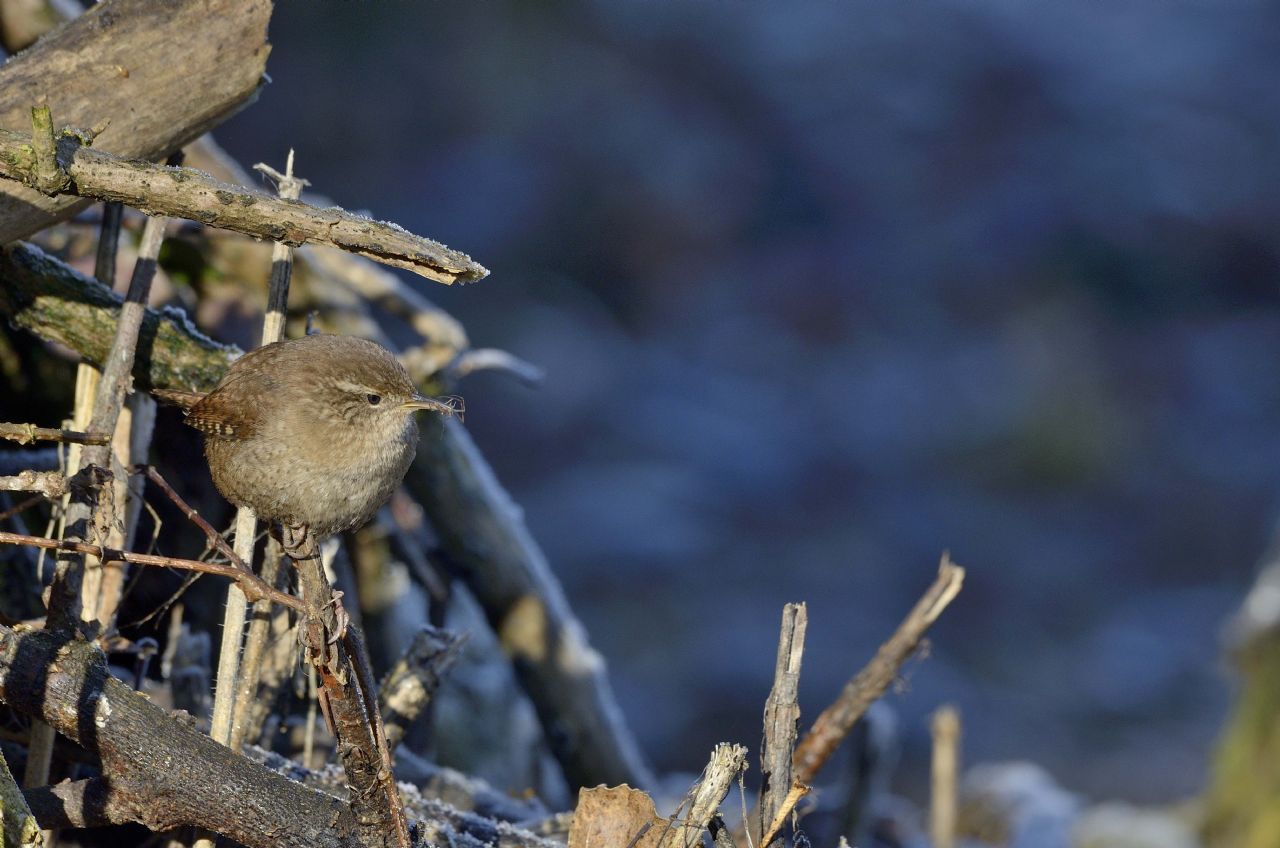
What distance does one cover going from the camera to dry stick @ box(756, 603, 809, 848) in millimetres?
1928

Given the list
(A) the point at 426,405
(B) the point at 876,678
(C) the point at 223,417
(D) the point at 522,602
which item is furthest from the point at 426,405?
(D) the point at 522,602

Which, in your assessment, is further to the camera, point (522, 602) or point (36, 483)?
point (522, 602)

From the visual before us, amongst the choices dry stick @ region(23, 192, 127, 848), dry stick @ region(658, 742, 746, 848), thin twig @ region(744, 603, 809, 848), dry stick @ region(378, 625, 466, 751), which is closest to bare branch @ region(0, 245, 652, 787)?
dry stick @ region(378, 625, 466, 751)

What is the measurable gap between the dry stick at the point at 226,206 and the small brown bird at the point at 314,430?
35cm

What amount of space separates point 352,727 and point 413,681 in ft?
2.96

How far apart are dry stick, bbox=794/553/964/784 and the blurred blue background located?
481cm

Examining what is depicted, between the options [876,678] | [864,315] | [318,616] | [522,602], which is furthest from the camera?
[864,315]

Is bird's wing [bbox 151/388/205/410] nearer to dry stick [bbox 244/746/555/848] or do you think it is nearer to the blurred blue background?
dry stick [bbox 244/746/555/848]

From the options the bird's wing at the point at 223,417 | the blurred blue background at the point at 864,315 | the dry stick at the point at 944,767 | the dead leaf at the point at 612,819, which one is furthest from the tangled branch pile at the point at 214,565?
the blurred blue background at the point at 864,315

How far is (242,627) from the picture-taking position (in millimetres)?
2260

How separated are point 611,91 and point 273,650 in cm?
894

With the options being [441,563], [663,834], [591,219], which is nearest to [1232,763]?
[441,563]

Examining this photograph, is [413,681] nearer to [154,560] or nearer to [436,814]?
[436,814]

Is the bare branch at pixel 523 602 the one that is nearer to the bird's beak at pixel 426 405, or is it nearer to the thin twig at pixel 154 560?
the bird's beak at pixel 426 405
